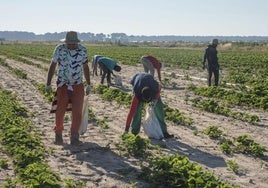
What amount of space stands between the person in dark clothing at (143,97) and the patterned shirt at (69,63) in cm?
102

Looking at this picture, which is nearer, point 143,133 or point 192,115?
point 143,133

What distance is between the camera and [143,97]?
7.28 metres

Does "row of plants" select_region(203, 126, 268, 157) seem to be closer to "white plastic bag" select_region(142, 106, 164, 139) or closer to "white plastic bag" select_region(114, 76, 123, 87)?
"white plastic bag" select_region(142, 106, 164, 139)

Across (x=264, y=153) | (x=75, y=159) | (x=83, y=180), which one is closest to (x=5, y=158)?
Answer: (x=75, y=159)

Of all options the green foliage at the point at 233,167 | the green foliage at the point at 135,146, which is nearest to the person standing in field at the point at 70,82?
the green foliage at the point at 135,146

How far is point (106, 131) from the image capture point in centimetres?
871

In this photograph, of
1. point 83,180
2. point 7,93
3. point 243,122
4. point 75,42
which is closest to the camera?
point 83,180

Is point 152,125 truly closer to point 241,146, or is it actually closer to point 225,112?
point 241,146

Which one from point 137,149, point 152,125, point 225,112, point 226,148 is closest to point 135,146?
point 137,149

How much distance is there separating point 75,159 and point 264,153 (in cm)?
315

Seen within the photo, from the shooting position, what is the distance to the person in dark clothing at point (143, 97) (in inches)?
288

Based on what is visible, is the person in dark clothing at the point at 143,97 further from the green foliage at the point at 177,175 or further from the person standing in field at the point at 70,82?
the green foliage at the point at 177,175

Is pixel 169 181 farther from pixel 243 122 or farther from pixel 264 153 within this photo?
pixel 243 122

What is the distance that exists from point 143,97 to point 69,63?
138cm
